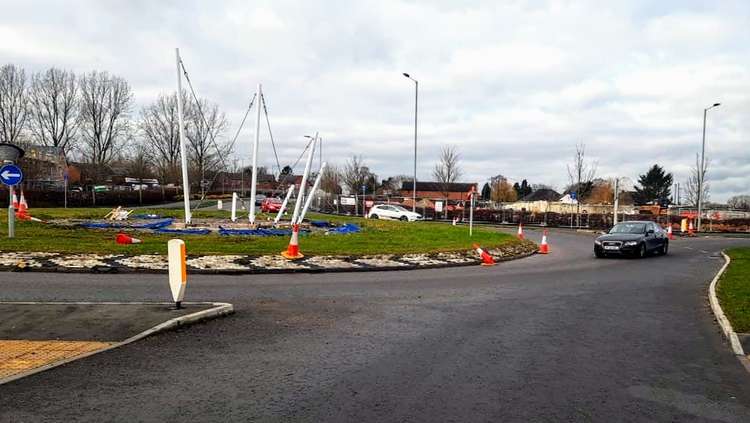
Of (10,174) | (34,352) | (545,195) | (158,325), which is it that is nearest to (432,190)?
(545,195)

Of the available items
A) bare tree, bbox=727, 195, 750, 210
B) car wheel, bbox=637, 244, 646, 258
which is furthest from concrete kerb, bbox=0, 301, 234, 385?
bare tree, bbox=727, 195, 750, 210

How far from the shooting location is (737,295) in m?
10.8

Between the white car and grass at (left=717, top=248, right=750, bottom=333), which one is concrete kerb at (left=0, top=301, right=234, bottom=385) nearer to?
grass at (left=717, top=248, right=750, bottom=333)

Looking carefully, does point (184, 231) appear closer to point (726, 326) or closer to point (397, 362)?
point (397, 362)

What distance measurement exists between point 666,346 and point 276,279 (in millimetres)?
7957

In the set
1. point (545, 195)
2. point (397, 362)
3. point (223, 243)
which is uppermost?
point (545, 195)

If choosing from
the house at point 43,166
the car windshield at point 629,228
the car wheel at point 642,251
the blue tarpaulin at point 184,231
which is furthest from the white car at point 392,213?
the house at point 43,166

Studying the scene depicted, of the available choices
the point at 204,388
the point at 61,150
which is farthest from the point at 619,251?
the point at 61,150

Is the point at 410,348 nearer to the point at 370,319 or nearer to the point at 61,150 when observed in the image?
the point at 370,319

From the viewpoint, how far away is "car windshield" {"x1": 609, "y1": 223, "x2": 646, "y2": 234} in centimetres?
2169

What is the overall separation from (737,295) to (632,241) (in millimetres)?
9952

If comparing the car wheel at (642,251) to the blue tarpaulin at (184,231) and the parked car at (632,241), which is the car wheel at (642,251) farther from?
the blue tarpaulin at (184,231)

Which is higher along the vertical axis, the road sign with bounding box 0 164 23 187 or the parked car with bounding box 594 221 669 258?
the road sign with bounding box 0 164 23 187

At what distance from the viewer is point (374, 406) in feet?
15.6
